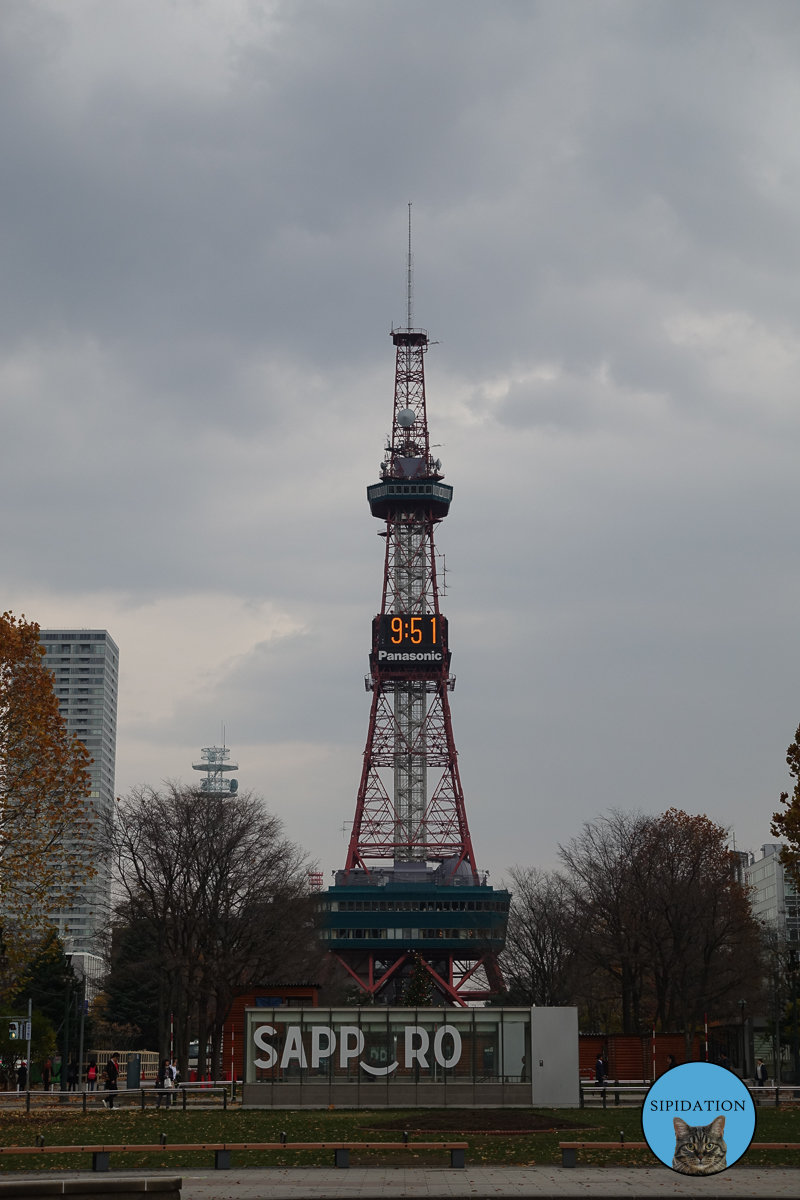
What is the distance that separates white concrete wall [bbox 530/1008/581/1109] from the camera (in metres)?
43.4

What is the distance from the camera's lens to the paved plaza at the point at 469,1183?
2212 centimetres

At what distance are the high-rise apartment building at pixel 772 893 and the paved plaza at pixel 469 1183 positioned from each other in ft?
327

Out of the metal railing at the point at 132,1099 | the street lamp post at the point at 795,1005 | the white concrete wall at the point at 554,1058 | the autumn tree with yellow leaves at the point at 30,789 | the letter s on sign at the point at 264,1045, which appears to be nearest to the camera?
the autumn tree with yellow leaves at the point at 30,789

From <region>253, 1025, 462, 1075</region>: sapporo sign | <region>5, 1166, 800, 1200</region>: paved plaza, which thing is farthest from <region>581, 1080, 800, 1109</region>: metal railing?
<region>5, 1166, 800, 1200</region>: paved plaza

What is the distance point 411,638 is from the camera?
133375mm

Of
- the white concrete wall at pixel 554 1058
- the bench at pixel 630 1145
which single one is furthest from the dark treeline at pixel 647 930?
the bench at pixel 630 1145

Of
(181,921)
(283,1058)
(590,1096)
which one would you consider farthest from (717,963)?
(283,1058)

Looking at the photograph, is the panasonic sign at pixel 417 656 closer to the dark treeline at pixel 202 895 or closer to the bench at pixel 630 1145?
the dark treeline at pixel 202 895

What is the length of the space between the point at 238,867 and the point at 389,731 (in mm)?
69014

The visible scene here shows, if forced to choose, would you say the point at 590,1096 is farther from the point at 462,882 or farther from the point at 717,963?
the point at 462,882

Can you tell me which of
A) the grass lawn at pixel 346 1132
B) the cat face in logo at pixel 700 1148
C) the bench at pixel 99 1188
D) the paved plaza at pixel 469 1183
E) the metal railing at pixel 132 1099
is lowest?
the metal railing at pixel 132 1099

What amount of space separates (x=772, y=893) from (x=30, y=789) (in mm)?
117784

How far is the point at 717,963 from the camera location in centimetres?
7044
